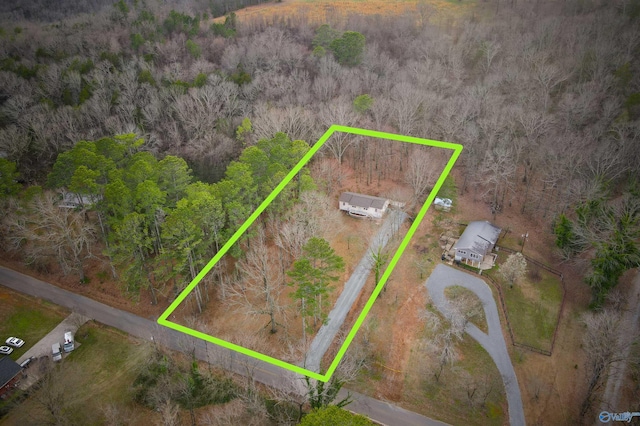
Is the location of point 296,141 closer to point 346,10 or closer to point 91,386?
point 91,386

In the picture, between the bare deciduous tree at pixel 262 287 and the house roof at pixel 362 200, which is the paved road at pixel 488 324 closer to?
the house roof at pixel 362 200

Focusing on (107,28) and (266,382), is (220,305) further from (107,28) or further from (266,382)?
(107,28)

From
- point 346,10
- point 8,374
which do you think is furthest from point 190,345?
point 346,10

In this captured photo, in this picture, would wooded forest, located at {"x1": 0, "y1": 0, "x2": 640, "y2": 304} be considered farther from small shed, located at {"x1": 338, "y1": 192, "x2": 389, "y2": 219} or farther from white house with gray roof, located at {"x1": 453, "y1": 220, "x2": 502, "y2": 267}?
small shed, located at {"x1": 338, "y1": 192, "x2": 389, "y2": 219}

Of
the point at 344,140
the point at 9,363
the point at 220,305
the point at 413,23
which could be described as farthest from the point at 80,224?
the point at 413,23

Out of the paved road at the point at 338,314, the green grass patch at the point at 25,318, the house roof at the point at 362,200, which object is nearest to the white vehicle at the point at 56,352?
the green grass patch at the point at 25,318
